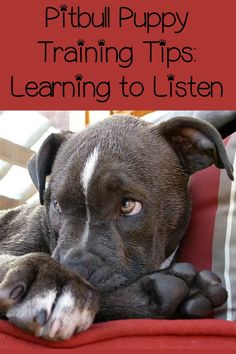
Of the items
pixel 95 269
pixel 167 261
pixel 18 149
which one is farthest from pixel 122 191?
pixel 18 149

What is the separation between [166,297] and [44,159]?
1023 mm

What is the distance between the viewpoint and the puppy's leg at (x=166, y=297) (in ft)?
6.19

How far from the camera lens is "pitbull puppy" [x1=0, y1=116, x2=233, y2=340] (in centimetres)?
161

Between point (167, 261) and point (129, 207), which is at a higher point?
point (129, 207)

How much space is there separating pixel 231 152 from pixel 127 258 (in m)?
0.70

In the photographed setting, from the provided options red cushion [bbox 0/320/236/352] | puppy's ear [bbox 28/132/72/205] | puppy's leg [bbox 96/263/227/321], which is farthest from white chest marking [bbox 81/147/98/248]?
red cushion [bbox 0/320/236/352]

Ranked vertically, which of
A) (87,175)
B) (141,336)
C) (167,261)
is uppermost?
(87,175)

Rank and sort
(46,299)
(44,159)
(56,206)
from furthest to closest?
(44,159)
(56,206)
(46,299)

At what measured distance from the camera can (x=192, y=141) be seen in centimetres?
248

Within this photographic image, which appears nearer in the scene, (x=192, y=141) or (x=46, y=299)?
(x=46, y=299)

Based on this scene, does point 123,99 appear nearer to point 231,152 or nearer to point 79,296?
point 231,152

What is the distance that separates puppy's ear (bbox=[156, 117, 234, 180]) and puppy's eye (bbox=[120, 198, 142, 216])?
40 centimetres

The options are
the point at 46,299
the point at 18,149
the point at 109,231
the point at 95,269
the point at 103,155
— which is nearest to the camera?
the point at 46,299

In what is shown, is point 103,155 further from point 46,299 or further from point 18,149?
point 18,149
